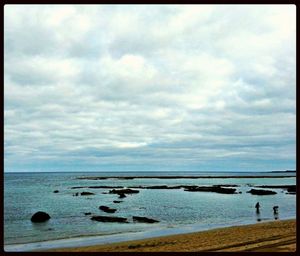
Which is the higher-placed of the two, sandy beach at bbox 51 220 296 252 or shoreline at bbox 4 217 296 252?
sandy beach at bbox 51 220 296 252

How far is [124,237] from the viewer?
29703 millimetres

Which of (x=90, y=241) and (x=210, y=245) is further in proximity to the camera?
(x=90, y=241)

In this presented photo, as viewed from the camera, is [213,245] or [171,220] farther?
[171,220]

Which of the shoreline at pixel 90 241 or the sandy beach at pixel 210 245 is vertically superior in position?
the sandy beach at pixel 210 245

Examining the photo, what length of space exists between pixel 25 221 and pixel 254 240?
28390 millimetres

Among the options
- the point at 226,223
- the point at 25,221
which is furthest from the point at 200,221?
the point at 25,221

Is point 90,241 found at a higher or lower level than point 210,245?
lower

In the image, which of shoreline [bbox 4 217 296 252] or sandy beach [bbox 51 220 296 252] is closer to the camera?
sandy beach [bbox 51 220 296 252]

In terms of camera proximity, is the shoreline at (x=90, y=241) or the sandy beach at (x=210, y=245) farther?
the shoreline at (x=90, y=241)
